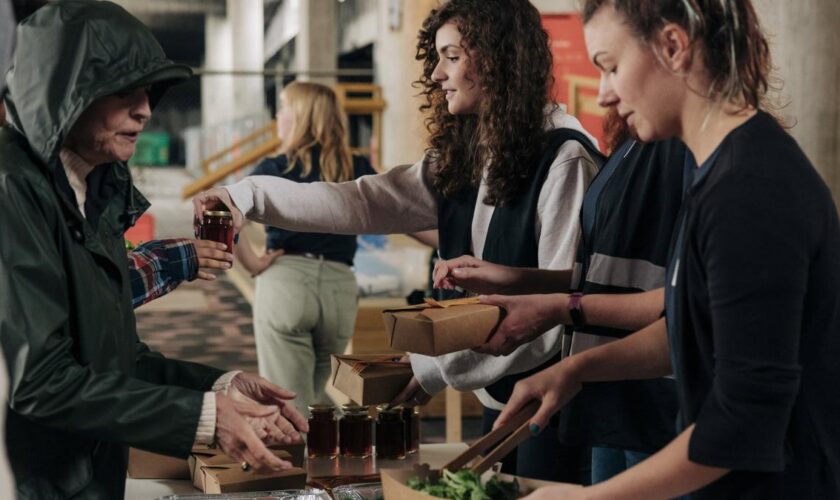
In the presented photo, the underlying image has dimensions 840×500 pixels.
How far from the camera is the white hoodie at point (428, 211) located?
2395 mm

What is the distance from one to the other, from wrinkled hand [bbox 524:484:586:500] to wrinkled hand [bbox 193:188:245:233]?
3.64 ft

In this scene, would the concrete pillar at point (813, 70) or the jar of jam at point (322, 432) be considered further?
the concrete pillar at point (813, 70)

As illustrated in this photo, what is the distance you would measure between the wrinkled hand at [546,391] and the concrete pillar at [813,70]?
291 cm

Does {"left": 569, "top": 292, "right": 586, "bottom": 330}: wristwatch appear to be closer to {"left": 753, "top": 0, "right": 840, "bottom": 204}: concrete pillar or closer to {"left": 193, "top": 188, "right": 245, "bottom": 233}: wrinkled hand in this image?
{"left": 193, "top": 188, "right": 245, "bottom": 233}: wrinkled hand

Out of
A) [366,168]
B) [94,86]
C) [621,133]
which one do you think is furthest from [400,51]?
[94,86]

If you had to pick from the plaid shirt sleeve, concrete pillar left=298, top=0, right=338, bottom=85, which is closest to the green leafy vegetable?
the plaid shirt sleeve

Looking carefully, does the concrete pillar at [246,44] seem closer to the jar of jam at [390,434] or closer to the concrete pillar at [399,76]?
the concrete pillar at [399,76]

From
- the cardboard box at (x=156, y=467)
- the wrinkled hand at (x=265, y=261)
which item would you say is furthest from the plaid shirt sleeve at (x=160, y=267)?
the wrinkled hand at (x=265, y=261)

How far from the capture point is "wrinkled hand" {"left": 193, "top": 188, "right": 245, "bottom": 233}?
7.80ft

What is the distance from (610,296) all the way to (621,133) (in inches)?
17.6

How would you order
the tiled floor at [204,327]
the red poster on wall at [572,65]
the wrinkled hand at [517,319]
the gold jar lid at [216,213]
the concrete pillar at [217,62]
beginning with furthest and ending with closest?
the concrete pillar at [217,62]
the tiled floor at [204,327]
the red poster on wall at [572,65]
the gold jar lid at [216,213]
the wrinkled hand at [517,319]

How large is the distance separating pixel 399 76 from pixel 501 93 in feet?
28.3

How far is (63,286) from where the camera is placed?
5.46 ft

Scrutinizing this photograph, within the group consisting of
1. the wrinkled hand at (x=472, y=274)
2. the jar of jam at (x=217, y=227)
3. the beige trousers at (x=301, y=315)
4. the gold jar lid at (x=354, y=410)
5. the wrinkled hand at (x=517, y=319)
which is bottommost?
the beige trousers at (x=301, y=315)
